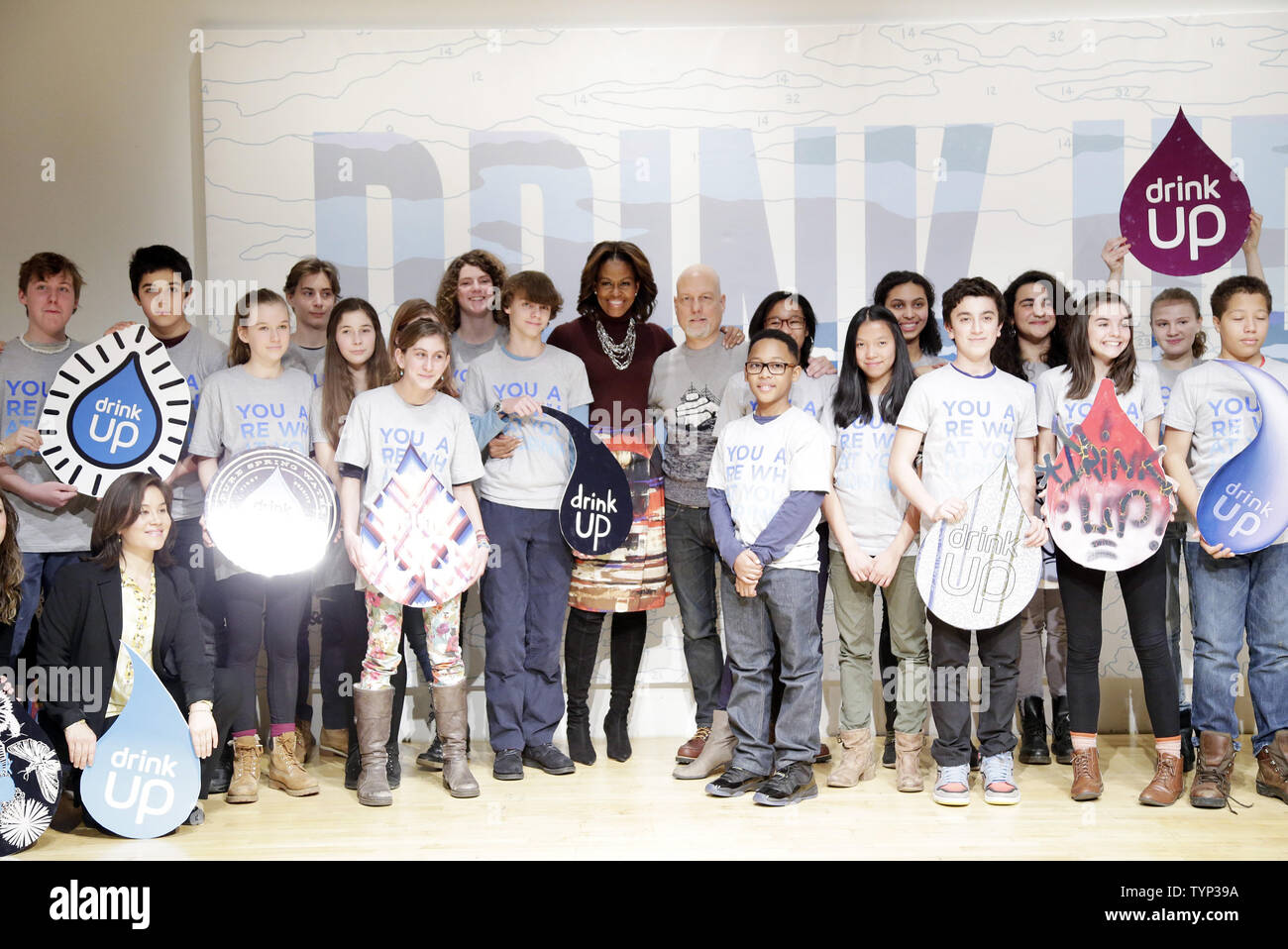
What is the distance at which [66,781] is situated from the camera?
341cm

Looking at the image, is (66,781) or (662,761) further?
(662,761)

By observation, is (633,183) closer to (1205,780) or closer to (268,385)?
(268,385)

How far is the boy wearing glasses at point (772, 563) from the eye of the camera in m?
3.32

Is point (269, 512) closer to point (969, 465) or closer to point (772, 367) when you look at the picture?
point (772, 367)

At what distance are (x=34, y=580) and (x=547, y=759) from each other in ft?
5.66

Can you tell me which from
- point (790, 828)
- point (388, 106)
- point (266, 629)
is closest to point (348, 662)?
point (266, 629)

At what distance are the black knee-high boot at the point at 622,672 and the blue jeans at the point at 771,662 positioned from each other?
0.46 m

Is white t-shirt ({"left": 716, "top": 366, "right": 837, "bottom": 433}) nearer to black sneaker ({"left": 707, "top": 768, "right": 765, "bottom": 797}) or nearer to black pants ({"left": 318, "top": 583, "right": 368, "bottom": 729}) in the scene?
black sneaker ({"left": 707, "top": 768, "right": 765, "bottom": 797})

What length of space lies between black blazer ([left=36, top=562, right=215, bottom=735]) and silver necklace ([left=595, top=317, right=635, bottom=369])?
62.9 inches

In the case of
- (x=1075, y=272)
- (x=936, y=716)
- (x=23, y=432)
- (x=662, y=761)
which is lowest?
(x=662, y=761)

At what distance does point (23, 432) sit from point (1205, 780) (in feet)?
12.3

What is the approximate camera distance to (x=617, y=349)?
381 centimetres

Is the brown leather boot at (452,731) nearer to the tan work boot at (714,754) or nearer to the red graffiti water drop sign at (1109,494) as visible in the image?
the tan work boot at (714,754)

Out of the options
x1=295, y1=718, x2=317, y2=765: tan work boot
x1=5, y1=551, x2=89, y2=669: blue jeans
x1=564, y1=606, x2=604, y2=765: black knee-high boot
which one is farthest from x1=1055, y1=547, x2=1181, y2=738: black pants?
x1=5, y1=551, x2=89, y2=669: blue jeans
